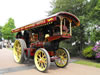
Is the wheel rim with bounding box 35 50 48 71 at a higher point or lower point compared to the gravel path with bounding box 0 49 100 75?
higher

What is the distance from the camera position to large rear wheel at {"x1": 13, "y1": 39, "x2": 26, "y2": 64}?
20.3 ft

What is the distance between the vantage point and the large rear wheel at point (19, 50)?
243 inches

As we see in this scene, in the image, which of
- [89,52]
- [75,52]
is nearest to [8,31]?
[75,52]

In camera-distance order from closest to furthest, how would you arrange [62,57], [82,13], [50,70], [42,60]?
[42,60]
[50,70]
[62,57]
[82,13]

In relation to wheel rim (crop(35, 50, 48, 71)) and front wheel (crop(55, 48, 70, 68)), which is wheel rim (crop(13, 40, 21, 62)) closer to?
wheel rim (crop(35, 50, 48, 71))

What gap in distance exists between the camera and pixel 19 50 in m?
6.71

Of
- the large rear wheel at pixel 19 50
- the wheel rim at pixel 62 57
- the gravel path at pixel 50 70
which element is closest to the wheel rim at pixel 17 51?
the large rear wheel at pixel 19 50

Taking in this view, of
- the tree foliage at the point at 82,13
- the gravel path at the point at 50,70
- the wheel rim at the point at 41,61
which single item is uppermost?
the tree foliage at the point at 82,13

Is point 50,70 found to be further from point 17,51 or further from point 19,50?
point 17,51

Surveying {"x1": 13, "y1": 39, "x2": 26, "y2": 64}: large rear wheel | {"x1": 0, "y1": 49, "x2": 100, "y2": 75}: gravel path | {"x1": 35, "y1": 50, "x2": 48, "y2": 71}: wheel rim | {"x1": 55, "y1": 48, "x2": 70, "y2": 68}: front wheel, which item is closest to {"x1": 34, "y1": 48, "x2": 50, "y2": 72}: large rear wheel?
{"x1": 35, "y1": 50, "x2": 48, "y2": 71}: wheel rim

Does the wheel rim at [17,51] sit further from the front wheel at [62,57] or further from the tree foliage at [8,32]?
the tree foliage at [8,32]

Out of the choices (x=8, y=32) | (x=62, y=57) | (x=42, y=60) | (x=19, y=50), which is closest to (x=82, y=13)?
(x=62, y=57)

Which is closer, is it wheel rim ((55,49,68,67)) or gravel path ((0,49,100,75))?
gravel path ((0,49,100,75))

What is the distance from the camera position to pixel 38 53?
521 cm
